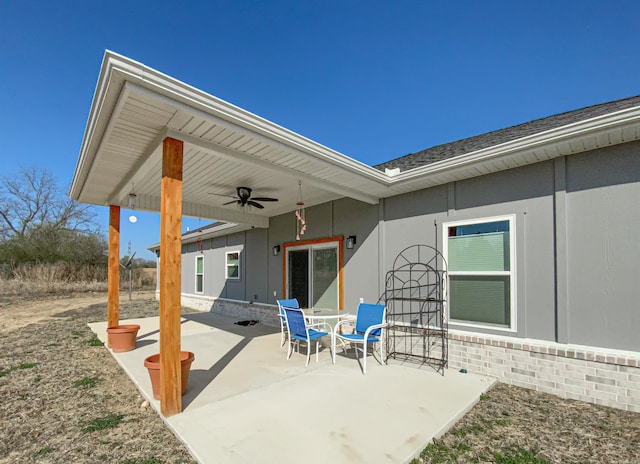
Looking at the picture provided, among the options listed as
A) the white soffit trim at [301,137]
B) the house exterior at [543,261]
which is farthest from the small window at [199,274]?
the house exterior at [543,261]

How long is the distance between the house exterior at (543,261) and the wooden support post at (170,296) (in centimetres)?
345

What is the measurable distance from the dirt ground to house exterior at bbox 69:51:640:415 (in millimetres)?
343

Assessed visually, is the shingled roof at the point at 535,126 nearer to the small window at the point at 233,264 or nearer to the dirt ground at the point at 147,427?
the dirt ground at the point at 147,427

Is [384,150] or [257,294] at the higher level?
[384,150]

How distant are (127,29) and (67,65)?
5.55 feet

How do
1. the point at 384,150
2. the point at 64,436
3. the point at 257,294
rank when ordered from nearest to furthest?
the point at 64,436
the point at 257,294
the point at 384,150

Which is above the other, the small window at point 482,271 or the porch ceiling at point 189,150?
the porch ceiling at point 189,150

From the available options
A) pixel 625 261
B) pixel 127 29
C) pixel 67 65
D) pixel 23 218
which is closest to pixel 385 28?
pixel 127 29

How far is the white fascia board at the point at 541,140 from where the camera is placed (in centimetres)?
309

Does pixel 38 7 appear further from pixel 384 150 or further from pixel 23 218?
pixel 23 218

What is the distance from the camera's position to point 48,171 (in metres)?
24.3

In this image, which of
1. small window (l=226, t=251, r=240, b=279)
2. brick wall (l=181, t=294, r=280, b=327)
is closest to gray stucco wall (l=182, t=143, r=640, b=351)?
brick wall (l=181, t=294, r=280, b=327)

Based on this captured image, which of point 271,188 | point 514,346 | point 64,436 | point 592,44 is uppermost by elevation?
point 592,44

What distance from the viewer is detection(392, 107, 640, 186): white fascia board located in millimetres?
3095
